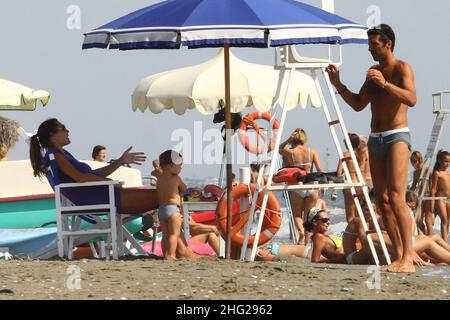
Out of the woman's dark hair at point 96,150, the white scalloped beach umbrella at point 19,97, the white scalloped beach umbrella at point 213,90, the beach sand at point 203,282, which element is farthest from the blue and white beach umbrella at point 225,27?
the white scalloped beach umbrella at point 19,97

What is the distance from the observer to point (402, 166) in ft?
31.4

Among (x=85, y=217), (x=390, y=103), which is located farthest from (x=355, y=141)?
(x=390, y=103)

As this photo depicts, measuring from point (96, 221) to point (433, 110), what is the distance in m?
6.33

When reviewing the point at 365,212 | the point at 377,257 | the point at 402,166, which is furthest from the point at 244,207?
the point at 402,166

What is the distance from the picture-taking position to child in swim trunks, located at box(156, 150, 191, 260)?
11.0 meters

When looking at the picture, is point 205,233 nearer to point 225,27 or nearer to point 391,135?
point 225,27

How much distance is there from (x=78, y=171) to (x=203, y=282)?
2.64 meters

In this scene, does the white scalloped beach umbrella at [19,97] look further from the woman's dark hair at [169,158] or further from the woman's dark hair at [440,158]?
the woman's dark hair at [169,158]

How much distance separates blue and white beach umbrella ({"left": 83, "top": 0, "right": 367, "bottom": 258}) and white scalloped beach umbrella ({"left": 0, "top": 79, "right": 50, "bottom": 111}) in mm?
6459

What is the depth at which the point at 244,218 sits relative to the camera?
12078 mm

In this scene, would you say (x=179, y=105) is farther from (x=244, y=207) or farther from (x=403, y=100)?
(x=403, y=100)

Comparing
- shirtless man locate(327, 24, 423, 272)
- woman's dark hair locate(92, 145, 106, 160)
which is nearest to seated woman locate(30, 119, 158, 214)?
shirtless man locate(327, 24, 423, 272)

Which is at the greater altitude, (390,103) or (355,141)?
(390,103)

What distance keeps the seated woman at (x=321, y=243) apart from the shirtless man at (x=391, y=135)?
68.1 inches
